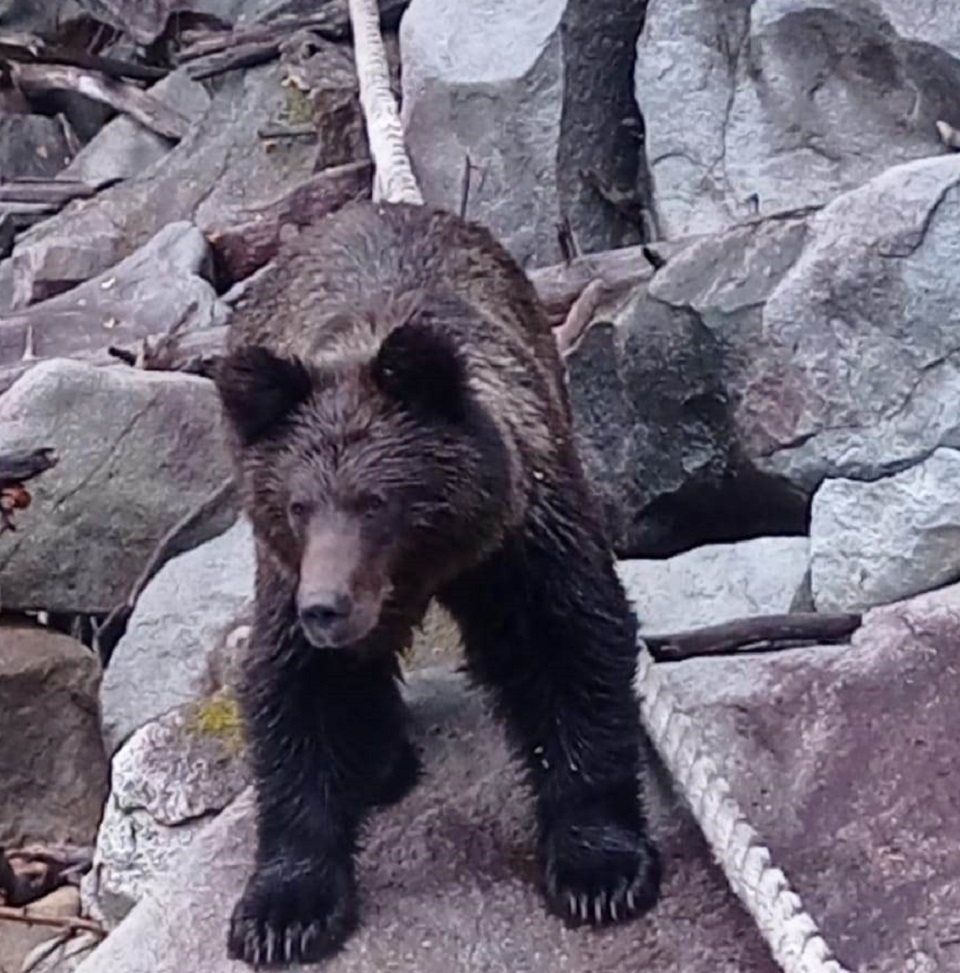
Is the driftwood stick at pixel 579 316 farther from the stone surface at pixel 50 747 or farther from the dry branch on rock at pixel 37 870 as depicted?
the dry branch on rock at pixel 37 870

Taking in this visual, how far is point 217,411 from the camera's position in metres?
7.29

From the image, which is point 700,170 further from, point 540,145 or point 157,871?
point 157,871

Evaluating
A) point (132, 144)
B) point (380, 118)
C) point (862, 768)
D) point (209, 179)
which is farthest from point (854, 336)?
point (132, 144)

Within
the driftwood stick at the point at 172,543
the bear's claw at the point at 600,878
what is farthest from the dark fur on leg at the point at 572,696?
the driftwood stick at the point at 172,543

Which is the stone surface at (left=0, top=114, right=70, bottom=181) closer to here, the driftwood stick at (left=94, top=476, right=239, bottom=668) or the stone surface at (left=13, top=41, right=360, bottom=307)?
the stone surface at (left=13, top=41, right=360, bottom=307)

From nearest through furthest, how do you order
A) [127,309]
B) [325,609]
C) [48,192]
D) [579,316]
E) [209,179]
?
[325,609]
[579,316]
[127,309]
[209,179]
[48,192]

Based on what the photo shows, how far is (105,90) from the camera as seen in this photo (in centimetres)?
1056

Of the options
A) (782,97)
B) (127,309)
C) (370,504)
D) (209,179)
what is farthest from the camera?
(209,179)

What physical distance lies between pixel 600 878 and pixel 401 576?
714 millimetres

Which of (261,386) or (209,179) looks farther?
(209,179)

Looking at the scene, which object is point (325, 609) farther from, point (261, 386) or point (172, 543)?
point (172, 543)

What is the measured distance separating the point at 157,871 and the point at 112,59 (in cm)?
588

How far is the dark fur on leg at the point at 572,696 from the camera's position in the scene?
440 cm

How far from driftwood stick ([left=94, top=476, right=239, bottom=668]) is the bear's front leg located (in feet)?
8.38
